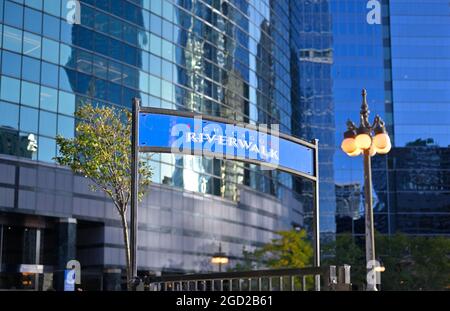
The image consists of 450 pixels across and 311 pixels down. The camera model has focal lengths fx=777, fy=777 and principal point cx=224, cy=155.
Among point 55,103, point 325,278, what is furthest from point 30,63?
point 325,278

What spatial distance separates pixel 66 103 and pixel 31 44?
463 cm

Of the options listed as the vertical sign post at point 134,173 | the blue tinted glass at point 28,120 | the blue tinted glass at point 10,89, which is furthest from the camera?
the blue tinted glass at point 28,120

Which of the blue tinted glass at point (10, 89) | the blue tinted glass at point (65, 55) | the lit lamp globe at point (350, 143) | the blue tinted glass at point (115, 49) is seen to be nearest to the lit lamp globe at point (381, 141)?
the lit lamp globe at point (350, 143)

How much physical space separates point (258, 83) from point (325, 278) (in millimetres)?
73311

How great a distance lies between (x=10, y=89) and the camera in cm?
4894

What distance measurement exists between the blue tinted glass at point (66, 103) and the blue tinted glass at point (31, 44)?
10.4 feet

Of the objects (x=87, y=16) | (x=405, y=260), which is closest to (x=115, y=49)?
(x=87, y=16)

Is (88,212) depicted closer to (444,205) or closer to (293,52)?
(293,52)

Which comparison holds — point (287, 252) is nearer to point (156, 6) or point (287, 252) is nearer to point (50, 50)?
point (156, 6)

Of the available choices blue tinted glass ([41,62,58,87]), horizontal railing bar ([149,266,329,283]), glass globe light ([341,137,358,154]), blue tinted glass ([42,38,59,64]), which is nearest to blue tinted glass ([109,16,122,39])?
blue tinted glass ([42,38,59,64])

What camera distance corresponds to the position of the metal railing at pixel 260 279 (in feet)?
25.1

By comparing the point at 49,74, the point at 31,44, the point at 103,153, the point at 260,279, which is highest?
the point at 31,44

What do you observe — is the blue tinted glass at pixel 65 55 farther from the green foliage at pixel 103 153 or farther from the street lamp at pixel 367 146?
the street lamp at pixel 367 146

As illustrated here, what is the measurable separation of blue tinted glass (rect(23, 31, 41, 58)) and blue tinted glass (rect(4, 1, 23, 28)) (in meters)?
0.89
